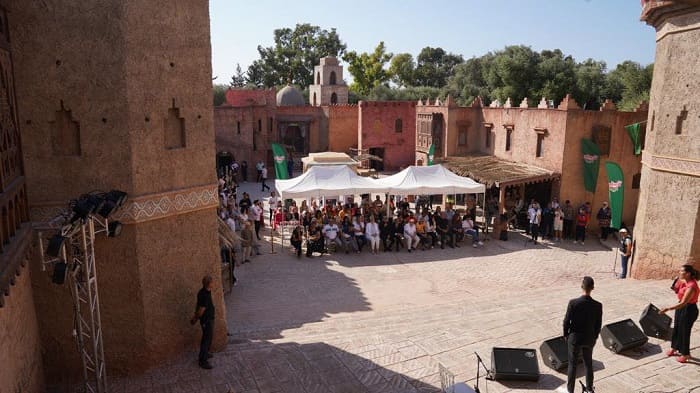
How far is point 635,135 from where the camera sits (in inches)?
729

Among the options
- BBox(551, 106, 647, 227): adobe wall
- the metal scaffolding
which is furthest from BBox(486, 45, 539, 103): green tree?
the metal scaffolding

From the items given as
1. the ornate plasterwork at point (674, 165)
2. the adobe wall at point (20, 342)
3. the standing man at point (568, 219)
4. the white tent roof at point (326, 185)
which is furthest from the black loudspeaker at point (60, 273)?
the standing man at point (568, 219)

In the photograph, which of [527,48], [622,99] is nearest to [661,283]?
[622,99]

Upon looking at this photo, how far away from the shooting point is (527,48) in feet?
145

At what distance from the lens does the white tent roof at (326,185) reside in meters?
17.5

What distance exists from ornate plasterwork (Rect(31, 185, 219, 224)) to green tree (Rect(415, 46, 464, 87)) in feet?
226

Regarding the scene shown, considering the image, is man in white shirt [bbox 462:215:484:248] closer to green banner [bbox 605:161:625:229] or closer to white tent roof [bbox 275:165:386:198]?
white tent roof [bbox 275:165:386:198]

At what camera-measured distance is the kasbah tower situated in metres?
11.2

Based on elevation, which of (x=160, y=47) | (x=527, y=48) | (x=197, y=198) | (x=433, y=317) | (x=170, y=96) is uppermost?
(x=527, y=48)

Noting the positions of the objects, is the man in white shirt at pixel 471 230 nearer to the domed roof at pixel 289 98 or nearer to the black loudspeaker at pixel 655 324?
the black loudspeaker at pixel 655 324

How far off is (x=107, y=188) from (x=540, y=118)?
58.8 feet

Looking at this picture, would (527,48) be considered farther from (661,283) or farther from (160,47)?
(160,47)

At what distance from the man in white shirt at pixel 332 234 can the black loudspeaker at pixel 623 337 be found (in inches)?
375

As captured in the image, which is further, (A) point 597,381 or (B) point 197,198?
(B) point 197,198
